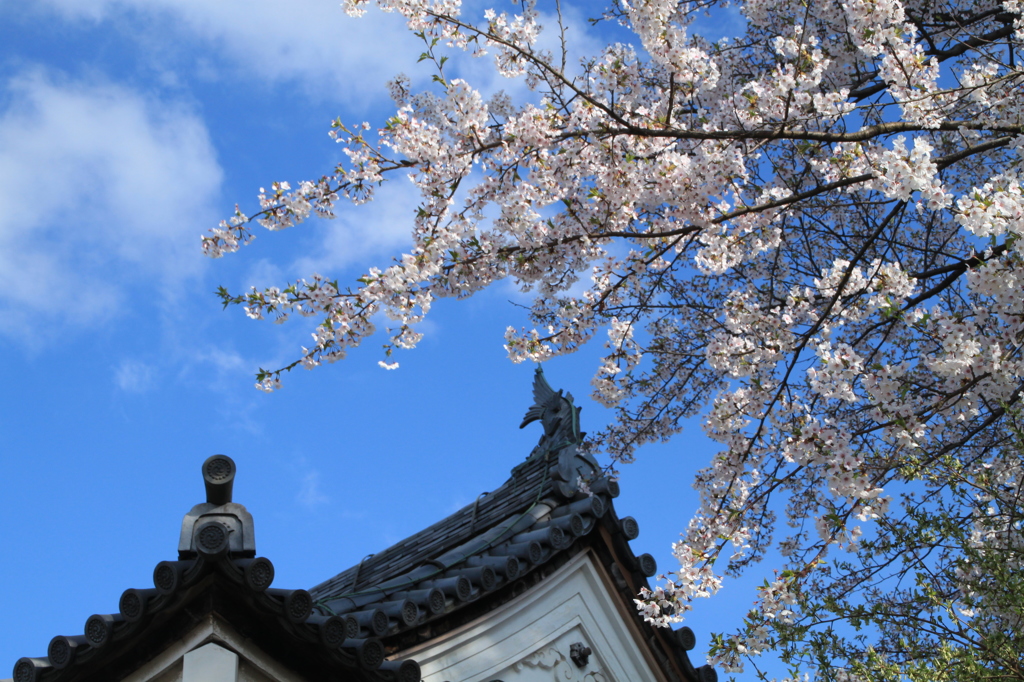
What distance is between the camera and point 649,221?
225 inches

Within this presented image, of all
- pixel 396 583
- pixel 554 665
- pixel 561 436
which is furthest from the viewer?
pixel 561 436

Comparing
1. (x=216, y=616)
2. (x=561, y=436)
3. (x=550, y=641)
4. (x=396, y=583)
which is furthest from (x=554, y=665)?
(x=216, y=616)

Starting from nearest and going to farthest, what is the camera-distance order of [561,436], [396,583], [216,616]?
[216,616], [396,583], [561,436]

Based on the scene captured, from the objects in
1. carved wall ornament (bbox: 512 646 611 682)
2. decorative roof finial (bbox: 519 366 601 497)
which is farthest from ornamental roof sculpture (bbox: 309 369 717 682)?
carved wall ornament (bbox: 512 646 611 682)

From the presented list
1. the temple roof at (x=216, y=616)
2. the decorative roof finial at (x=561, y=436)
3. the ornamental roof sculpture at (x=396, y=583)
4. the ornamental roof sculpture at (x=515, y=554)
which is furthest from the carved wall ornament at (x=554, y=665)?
the temple roof at (x=216, y=616)

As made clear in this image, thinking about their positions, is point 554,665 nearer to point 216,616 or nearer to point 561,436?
point 561,436

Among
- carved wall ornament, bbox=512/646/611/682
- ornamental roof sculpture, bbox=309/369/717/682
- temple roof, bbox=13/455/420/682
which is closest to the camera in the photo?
temple roof, bbox=13/455/420/682

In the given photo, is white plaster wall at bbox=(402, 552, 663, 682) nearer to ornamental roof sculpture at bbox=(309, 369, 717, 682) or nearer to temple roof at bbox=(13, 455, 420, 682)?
ornamental roof sculpture at bbox=(309, 369, 717, 682)

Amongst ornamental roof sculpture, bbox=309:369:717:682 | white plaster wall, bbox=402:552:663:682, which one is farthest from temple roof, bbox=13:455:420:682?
white plaster wall, bbox=402:552:663:682

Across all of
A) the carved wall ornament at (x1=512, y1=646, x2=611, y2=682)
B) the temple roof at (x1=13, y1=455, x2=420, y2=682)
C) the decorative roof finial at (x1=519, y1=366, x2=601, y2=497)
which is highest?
the decorative roof finial at (x1=519, y1=366, x2=601, y2=497)

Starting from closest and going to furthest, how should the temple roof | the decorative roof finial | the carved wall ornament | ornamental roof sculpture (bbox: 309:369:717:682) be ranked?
the temple roof
ornamental roof sculpture (bbox: 309:369:717:682)
the carved wall ornament
the decorative roof finial

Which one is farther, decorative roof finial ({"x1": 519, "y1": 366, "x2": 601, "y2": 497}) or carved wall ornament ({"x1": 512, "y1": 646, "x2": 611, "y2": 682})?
decorative roof finial ({"x1": 519, "y1": 366, "x2": 601, "y2": 497})

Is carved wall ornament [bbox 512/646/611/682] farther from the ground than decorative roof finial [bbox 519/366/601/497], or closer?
closer

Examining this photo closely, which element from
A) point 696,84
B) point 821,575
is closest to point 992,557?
point 821,575
